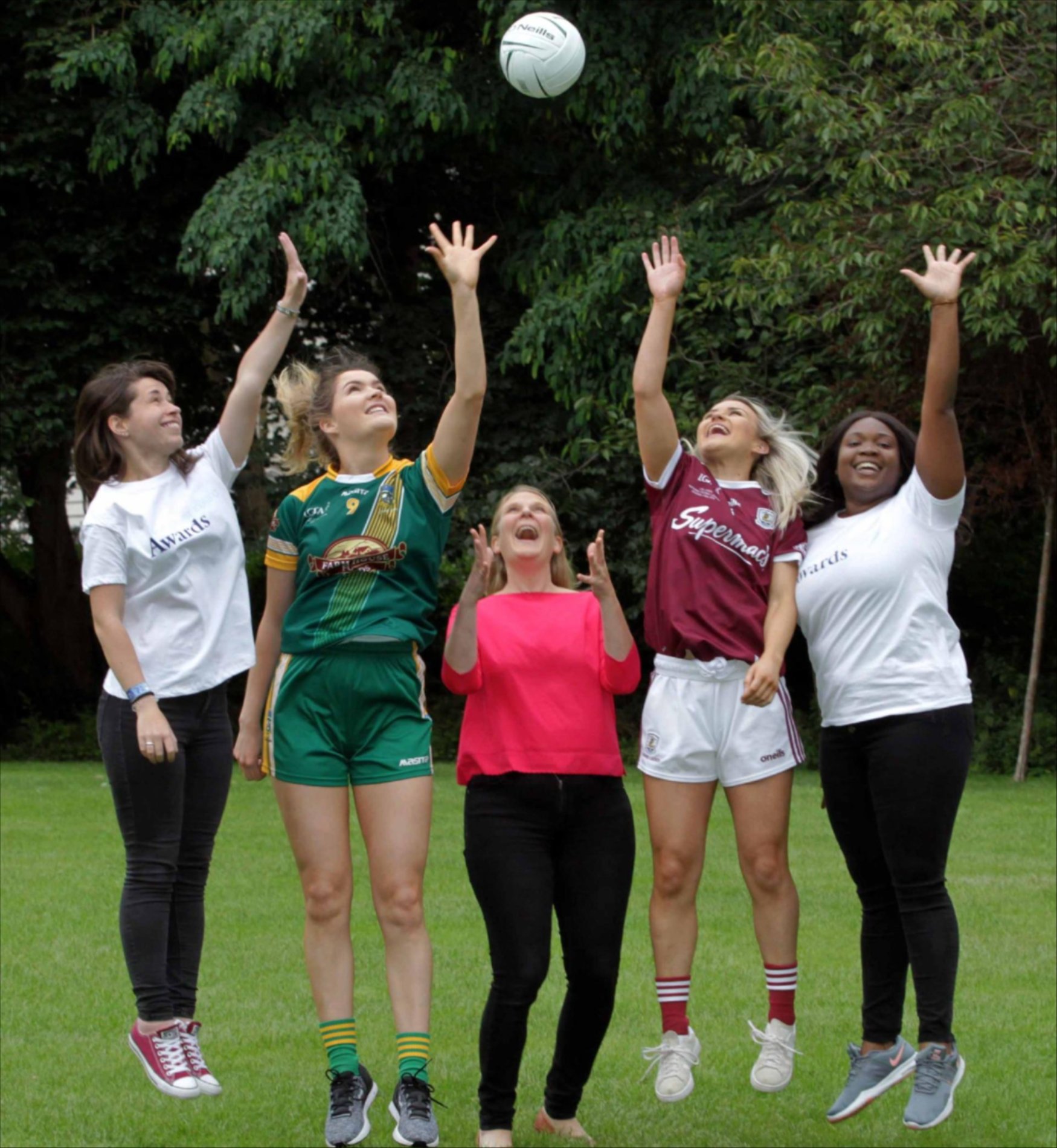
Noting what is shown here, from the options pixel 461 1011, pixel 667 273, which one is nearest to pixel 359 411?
pixel 667 273

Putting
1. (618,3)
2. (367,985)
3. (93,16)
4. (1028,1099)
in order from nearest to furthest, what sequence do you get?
(1028,1099)
(367,985)
(618,3)
(93,16)

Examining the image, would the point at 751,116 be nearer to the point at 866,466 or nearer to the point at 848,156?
the point at 848,156

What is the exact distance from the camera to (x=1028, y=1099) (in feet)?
21.8

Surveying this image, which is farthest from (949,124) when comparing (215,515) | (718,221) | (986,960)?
(215,515)

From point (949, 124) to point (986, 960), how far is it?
685cm

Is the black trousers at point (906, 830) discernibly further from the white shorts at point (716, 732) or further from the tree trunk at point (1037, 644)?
the tree trunk at point (1037, 644)

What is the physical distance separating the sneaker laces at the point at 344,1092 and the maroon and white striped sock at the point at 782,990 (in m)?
1.28

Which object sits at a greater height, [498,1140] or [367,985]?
[498,1140]

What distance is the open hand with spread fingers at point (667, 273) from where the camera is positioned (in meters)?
4.93

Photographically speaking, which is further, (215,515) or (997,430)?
(997,430)

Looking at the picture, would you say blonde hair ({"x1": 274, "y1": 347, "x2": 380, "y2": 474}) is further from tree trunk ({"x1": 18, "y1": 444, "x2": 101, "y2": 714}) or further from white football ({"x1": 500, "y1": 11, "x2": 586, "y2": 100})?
tree trunk ({"x1": 18, "y1": 444, "x2": 101, "y2": 714})

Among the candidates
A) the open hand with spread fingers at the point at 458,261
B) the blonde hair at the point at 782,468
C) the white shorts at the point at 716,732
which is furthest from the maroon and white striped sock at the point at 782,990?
the open hand with spread fingers at the point at 458,261

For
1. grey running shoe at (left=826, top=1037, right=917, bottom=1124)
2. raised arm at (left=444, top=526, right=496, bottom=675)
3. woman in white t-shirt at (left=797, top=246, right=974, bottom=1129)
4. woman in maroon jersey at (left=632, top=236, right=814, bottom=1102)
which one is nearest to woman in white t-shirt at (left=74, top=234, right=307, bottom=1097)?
raised arm at (left=444, top=526, right=496, bottom=675)

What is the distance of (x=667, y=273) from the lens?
4.97m
